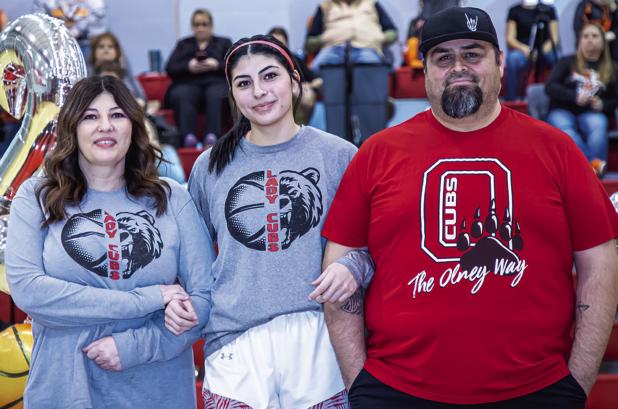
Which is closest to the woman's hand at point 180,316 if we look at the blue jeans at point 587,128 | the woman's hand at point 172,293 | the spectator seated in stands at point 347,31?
the woman's hand at point 172,293

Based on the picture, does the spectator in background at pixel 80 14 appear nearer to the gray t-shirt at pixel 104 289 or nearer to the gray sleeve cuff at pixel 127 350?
the gray t-shirt at pixel 104 289

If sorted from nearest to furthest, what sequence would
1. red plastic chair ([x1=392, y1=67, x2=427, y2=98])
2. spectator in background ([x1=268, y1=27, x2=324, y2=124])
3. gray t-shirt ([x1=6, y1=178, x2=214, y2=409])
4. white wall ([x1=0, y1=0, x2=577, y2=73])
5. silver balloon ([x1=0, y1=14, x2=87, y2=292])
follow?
gray t-shirt ([x1=6, y1=178, x2=214, y2=409]) < silver balloon ([x1=0, y1=14, x2=87, y2=292]) < spectator in background ([x1=268, y1=27, x2=324, y2=124]) < red plastic chair ([x1=392, y1=67, x2=427, y2=98]) < white wall ([x1=0, y1=0, x2=577, y2=73])

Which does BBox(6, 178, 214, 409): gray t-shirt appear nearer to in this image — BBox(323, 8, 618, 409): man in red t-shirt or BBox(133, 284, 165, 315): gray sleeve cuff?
BBox(133, 284, 165, 315): gray sleeve cuff

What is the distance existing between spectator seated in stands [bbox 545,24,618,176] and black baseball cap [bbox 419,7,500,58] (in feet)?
12.2

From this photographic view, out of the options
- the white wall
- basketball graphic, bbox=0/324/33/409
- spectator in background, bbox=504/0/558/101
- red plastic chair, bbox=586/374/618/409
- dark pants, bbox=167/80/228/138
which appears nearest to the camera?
basketball graphic, bbox=0/324/33/409

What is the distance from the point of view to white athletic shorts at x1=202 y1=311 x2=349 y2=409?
220 cm

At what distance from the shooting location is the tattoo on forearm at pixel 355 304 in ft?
7.49

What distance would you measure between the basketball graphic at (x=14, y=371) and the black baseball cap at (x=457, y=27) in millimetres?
1777

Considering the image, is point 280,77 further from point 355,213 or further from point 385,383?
point 385,383

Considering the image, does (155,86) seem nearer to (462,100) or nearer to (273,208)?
(273,208)

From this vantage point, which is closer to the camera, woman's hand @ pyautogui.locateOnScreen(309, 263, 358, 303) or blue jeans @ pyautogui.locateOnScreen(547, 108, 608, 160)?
woman's hand @ pyautogui.locateOnScreen(309, 263, 358, 303)

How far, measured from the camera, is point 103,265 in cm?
225

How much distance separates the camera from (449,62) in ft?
7.30

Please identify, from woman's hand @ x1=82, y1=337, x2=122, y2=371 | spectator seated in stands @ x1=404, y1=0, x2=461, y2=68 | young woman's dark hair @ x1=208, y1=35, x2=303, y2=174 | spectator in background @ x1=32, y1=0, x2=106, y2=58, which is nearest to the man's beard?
young woman's dark hair @ x1=208, y1=35, x2=303, y2=174
